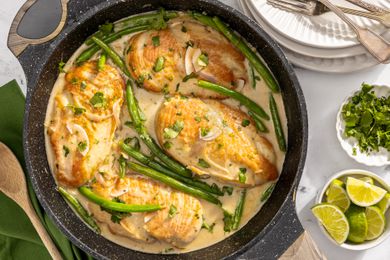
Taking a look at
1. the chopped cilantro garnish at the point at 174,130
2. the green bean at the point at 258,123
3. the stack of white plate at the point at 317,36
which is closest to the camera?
the chopped cilantro garnish at the point at 174,130

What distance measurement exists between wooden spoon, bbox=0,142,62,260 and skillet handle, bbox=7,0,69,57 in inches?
28.0

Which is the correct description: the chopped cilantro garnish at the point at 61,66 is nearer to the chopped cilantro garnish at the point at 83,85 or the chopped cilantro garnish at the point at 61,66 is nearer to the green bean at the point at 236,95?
the chopped cilantro garnish at the point at 83,85

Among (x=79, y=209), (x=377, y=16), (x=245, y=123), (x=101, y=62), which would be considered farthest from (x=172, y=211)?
(x=377, y=16)

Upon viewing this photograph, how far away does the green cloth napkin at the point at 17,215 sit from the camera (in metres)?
4.29

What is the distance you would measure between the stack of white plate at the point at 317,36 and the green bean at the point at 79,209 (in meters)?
1.71

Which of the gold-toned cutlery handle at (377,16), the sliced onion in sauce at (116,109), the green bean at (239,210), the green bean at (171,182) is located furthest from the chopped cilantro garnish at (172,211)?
the gold-toned cutlery handle at (377,16)

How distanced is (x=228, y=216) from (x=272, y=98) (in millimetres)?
818

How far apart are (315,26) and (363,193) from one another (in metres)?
1.15

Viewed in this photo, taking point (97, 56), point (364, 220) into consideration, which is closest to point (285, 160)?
point (364, 220)

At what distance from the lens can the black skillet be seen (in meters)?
3.89

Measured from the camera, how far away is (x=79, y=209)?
4203 mm

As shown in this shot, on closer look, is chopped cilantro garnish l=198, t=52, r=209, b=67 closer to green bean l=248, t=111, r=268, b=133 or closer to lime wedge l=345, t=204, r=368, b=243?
green bean l=248, t=111, r=268, b=133

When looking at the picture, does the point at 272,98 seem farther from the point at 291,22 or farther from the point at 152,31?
the point at 152,31

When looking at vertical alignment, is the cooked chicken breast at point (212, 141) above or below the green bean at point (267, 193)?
above
